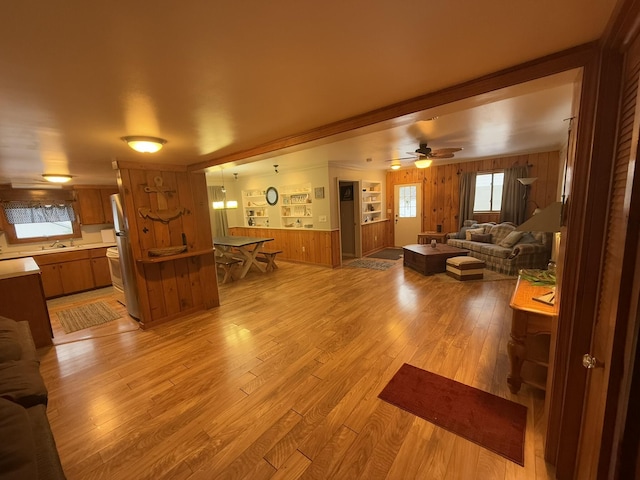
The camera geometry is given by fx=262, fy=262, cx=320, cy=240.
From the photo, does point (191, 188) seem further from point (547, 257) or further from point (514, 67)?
point (547, 257)

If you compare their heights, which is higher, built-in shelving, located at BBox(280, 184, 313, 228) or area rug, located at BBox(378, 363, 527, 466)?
built-in shelving, located at BBox(280, 184, 313, 228)

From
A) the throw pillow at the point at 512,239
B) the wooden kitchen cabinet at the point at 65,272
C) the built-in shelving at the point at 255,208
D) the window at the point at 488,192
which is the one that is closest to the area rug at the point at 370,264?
the throw pillow at the point at 512,239

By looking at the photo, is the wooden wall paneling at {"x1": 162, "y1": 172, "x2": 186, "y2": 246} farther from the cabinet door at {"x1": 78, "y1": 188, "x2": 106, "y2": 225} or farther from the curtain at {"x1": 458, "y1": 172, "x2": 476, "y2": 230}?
the curtain at {"x1": 458, "y1": 172, "x2": 476, "y2": 230}

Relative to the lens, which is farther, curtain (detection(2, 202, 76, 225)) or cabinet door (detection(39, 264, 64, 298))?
curtain (detection(2, 202, 76, 225))

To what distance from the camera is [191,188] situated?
12.4 ft

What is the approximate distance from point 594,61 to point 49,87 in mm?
2589

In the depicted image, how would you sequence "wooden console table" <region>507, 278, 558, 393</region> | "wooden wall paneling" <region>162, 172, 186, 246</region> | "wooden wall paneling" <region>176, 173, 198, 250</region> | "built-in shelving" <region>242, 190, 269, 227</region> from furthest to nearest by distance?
"built-in shelving" <region>242, 190, 269, 227</region>
"wooden wall paneling" <region>176, 173, 198, 250</region>
"wooden wall paneling" <region>162, 172, 186, 246</region>
"wooden console table" <region>507, 278, 558, 393</region>

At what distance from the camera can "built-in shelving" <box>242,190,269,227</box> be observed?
290 inches

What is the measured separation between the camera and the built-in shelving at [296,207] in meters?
6.41

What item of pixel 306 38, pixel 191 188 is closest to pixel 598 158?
pixel 306 38

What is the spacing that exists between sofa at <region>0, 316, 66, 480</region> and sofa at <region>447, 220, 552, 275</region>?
17.5ft

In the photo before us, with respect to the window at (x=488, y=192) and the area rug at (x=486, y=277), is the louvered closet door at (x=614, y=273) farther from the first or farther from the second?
the window at (x=488, y=192)

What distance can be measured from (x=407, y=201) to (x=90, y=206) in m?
7.91

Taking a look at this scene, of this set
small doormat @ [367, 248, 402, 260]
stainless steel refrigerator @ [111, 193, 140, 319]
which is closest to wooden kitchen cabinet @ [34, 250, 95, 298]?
stainless steel refrigerator @ [111, 193, 140, 319]
